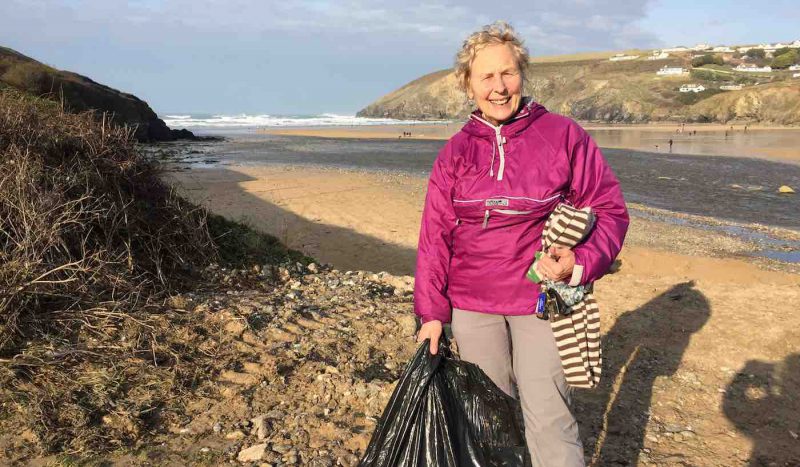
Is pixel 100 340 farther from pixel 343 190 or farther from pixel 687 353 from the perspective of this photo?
pixel 343 190

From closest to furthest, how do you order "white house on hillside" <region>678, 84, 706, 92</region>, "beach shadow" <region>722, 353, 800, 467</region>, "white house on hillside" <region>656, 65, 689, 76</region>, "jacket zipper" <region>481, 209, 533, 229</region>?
"jacket zipper" <region>481, 209, 533, 229</region> < "beach shadow" <region>722, 353, 800, 467</region> < "white house on hillside" <region>678, 84, 706, 92</region> < "white house on hillside" <region>656, 65, 689, 76</region>

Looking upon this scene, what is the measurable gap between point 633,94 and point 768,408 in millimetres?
88297

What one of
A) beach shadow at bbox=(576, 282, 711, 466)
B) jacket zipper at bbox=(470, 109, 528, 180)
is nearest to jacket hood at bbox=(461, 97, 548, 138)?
jacket zipper at bbox=(470, 109, 528, 180)

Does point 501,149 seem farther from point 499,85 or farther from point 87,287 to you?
point 87,287

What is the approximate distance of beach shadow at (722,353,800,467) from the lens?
3.28 m

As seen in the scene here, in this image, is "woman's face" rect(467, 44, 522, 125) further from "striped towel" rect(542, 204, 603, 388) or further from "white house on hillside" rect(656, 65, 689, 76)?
"white house on hillside" rect(656, 65, 689, 76)

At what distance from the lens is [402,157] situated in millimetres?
28625

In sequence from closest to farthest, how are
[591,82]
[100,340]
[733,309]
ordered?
1. [100,340]
2. [733,309]
3. [591,82]

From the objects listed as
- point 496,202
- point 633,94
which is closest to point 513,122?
point 496,202

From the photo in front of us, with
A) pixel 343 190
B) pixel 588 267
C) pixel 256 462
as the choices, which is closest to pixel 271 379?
pixel 256 462

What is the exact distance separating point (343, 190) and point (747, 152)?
27016mm

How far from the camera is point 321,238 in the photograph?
991 cm

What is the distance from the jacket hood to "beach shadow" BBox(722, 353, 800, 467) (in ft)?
8.76

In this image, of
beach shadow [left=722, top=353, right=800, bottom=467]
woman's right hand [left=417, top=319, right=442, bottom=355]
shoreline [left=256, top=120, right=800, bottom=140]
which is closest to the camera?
woman's right hand [left=417, top=319, right=442, bottom=355]
